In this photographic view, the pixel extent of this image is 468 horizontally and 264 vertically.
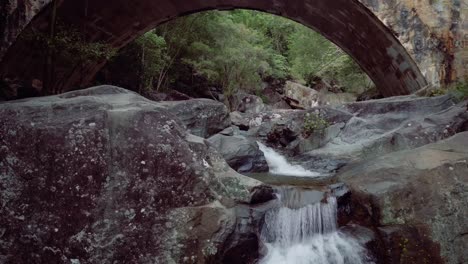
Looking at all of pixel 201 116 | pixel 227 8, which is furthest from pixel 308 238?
pixel 227 8

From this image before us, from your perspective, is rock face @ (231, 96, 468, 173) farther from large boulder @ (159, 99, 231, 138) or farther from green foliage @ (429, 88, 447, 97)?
large boulder @ (159, 99, 231, 138)

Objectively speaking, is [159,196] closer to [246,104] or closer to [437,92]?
[437,92]

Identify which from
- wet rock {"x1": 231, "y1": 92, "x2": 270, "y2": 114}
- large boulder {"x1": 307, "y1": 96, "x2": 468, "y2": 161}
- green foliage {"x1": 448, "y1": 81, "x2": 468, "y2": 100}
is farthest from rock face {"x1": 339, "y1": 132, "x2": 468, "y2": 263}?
→ wet rock {"x1": 231, "y1": 92, "x2": 270, "y2": 114}

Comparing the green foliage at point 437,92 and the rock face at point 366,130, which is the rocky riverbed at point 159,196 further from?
the green foliage at point 437,92

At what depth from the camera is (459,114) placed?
692 centimetres

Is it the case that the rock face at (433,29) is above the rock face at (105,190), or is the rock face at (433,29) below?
above

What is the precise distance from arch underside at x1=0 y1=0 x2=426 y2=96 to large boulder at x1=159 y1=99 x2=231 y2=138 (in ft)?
11.7

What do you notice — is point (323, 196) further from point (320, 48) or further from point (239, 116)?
point (320, 48)

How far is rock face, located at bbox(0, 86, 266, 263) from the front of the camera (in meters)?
3.66

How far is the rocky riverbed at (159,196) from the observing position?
3680mm

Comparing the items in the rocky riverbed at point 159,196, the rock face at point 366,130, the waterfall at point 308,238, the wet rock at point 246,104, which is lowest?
the waterfall at point 308,238

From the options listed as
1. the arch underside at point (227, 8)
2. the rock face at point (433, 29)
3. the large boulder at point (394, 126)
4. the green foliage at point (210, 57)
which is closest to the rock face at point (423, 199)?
the large boulder at point (394, 126)

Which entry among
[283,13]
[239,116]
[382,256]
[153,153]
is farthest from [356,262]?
[239,116]

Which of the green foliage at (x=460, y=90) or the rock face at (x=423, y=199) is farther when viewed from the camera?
the green foliage at (x=460, y=90)
